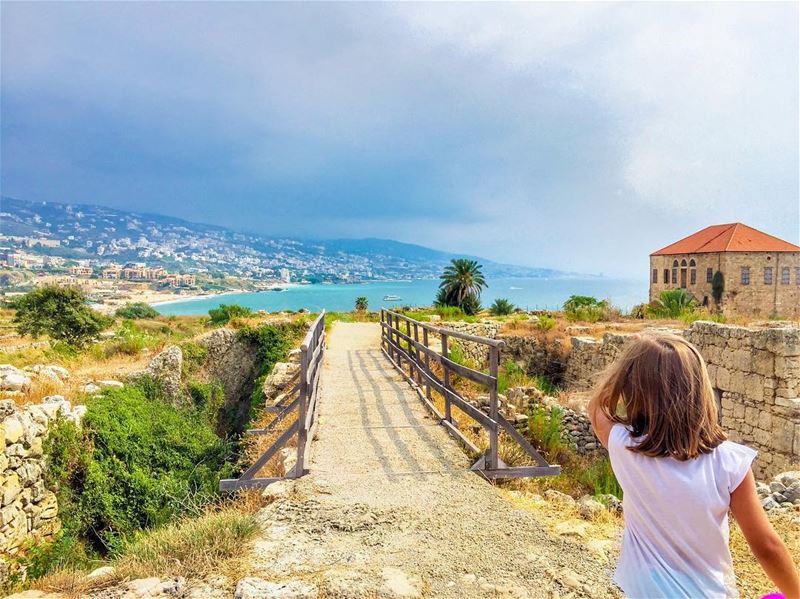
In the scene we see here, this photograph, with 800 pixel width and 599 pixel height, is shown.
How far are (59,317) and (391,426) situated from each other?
20.2 m

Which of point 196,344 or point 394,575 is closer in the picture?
point 394,575

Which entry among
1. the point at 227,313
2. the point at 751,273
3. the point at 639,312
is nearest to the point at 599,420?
the point at 227,313

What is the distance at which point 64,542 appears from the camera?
7.20 meters

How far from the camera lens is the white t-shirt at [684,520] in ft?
5.65

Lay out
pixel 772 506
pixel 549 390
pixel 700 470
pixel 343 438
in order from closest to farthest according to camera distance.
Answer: pixel 700 470 → pixel 772 506 → pixel 343 438 → pixel 549 390

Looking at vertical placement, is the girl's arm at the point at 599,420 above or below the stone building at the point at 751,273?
below

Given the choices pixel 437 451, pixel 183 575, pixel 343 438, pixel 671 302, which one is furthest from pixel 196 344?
pixel 671 302

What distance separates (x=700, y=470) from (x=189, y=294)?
133 metres

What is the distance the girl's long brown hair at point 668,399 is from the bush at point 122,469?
6.04m

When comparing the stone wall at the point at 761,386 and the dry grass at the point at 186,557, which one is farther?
the stone wall at the point at 761,386

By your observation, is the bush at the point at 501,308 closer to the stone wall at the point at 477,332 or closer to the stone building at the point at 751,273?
the stone wall at the point at 477,332

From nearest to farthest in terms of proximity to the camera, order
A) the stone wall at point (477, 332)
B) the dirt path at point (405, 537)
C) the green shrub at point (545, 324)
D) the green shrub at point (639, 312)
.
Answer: the dirt path at point (405, 537) < the stone wall at point (477, 332) < the green shrub at point (545, 324) < the green shrub at point (639, 312)

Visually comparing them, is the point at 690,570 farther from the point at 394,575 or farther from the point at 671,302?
the point at 671,302

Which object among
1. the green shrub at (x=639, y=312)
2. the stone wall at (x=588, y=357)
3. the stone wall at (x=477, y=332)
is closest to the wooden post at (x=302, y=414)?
the stone wall at (x=588, y=357)
